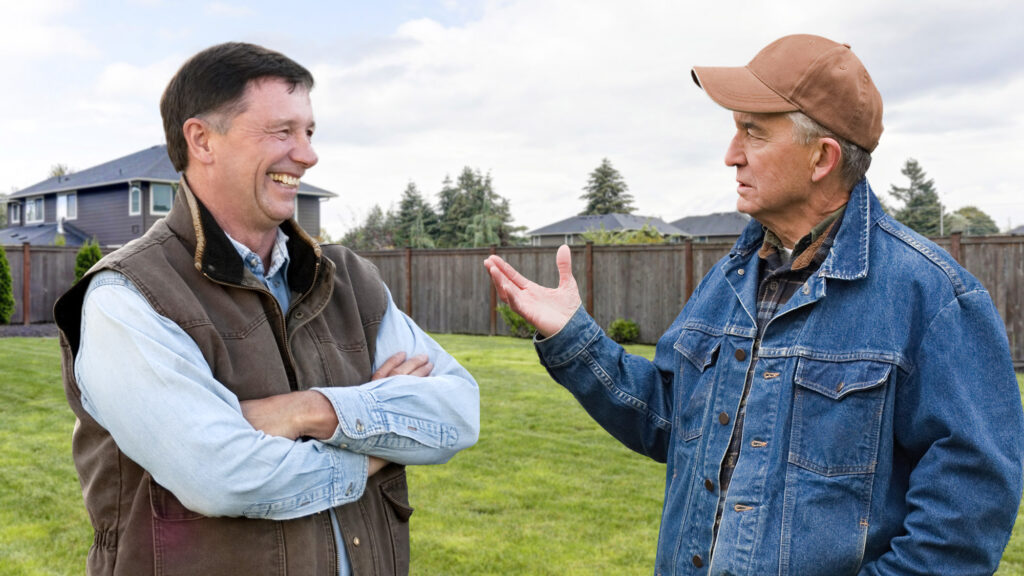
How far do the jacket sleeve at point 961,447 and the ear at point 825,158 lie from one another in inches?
17.3

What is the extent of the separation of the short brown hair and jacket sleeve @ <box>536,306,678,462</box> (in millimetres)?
1109

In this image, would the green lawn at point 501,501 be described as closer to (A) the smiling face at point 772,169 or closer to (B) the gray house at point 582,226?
(A) the smiling face at point 772,169

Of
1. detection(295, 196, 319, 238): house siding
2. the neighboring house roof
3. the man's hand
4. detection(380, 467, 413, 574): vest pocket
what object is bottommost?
detection(380, 467, 413, 574): vest pocket

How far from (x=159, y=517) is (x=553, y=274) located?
1438 centimetres

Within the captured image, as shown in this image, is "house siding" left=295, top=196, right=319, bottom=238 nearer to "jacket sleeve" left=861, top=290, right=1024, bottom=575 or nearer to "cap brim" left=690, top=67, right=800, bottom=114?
"cap brim" left=690, top=67, right=800, bottom=114

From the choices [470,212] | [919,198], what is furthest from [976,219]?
[470,212]

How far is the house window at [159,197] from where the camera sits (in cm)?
2909

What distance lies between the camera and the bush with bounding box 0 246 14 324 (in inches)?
704

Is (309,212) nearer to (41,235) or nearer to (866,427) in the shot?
(41,235)

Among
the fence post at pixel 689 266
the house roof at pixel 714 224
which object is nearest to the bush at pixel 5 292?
the fence post at pixel 689 266

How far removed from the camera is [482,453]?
21.7ft

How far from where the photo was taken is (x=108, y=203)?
30.9m

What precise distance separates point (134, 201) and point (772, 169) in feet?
102

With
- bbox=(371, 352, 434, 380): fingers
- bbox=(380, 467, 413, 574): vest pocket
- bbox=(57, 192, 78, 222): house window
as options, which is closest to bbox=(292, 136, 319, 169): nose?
bbox=(371, 352, 434, 380): fingers
